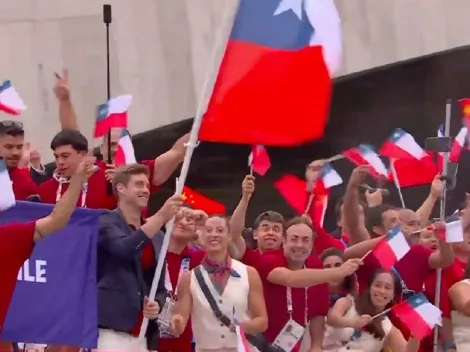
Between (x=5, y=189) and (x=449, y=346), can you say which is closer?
(x=5, y=189)

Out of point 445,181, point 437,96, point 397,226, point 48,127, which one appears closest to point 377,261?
point 397,226

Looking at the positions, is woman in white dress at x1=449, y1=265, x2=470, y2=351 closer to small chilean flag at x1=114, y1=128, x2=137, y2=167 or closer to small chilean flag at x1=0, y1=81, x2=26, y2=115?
small chilean flag at x1=114, y1=128, x2=137, y2=167

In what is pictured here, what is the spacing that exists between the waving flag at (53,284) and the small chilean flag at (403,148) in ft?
12.2

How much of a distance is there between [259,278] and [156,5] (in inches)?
202

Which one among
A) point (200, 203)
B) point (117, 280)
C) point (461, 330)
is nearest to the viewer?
point (117, 280)

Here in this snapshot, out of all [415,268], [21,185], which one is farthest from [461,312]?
[21,185]

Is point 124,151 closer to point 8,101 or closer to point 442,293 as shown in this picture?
point 8,101

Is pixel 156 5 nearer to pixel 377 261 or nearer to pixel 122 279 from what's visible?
pixel 377 261

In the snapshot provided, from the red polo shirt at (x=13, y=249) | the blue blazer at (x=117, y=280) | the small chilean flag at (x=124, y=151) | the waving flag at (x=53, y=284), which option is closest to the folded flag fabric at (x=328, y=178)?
the small chilean flag at (x=124, y=151)

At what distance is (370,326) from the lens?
7234mm

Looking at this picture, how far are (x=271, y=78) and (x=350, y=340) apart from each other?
220 centimetres

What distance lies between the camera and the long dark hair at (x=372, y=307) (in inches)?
286

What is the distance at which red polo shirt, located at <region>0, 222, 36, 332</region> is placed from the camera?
18.8 feet

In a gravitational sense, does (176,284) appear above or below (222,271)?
below
